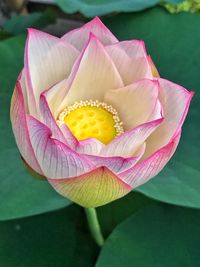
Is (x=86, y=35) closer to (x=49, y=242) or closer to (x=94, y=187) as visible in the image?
(x=94, y=187)

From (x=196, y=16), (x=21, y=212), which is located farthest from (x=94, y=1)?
(x=21, y=212)

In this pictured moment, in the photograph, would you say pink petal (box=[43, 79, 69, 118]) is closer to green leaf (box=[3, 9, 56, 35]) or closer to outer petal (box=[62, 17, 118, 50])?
outer petal (box=[62, 17, 118, 50])

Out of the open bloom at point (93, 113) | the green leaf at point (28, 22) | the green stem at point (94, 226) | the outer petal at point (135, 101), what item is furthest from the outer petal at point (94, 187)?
the green leaf at point (28, 22)

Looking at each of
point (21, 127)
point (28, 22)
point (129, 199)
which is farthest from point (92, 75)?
point (28, 22)

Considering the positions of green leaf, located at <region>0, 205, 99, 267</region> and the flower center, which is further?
green leaf, located at <region>0, 205, 99, 267</region>

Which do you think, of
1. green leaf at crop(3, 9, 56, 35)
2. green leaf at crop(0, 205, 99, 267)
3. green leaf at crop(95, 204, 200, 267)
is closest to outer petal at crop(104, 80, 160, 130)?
green leaf at crop(95, 204, 200, 267)
